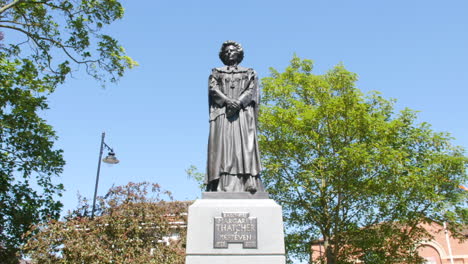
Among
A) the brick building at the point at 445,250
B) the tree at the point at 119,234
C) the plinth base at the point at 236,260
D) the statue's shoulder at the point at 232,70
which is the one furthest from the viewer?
the brick building at the point at 445,250

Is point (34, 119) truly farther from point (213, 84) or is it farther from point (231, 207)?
point (231, 207)

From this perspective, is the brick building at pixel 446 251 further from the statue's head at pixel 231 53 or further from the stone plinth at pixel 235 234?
the stone plinth at pixel 235 234

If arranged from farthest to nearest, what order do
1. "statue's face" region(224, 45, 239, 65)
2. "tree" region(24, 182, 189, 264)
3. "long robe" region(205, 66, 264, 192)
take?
"tree" region(24, 182, 189, 264) < "statue's face" region(224, 45, 239, 65) < "long robe" region(205, 66, 264, 192)

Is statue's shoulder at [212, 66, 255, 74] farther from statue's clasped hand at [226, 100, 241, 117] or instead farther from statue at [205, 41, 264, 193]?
statue's clasped hand at [226, 100, 241, 117]

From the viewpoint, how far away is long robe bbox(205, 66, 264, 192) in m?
7.04

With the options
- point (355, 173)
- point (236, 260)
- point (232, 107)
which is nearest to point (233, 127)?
point (232, 107)

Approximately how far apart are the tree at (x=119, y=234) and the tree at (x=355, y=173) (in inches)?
255

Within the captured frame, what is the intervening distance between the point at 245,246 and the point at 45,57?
14.8 metres

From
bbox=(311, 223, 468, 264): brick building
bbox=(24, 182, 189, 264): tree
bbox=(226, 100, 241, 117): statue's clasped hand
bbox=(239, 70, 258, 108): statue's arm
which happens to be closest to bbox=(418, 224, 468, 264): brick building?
bbox=(311, 223, 468, 264): brick building

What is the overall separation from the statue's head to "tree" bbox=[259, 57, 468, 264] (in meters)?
11.0

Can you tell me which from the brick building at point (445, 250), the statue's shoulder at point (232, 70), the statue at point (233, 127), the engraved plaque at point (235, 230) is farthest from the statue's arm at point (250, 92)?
the brick building at point (445, 250)

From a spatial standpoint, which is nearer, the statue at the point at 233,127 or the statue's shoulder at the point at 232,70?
the statue at the point at 233,127

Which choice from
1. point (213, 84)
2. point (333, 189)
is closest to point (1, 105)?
point (213, 84)

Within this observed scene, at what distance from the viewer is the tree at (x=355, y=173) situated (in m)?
18.7
